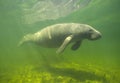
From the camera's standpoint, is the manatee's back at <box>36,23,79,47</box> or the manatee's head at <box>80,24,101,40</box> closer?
the manatee's head at <box>80,24,101,40</box>

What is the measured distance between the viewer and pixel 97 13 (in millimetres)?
26281

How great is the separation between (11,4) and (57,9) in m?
4.17

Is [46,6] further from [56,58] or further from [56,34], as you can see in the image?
[56,34]

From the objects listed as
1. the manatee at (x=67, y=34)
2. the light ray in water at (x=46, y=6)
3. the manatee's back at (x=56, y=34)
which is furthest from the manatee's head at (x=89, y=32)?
the light ray in water at (x=46, y=6)

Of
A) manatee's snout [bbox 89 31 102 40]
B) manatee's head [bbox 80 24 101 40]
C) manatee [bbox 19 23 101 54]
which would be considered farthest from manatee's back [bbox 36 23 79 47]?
→ manatee's snout [bbox 89 31 102 40]

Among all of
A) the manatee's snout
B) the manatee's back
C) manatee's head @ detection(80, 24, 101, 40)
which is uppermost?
the manatee's back

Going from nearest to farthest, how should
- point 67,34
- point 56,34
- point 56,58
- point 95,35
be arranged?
point 95,35 → point 67,34 → point 56,34 → point 56,58

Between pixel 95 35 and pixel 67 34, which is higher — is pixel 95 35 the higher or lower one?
the lower one

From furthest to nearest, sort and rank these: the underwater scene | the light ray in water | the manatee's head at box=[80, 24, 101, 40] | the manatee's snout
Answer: the light ray in water, the underwater scene, the manatee's head at box=[80, 24, 101, 40], the manatee's snout

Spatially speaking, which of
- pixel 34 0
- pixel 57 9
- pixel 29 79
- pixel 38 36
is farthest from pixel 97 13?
pixel 29 79

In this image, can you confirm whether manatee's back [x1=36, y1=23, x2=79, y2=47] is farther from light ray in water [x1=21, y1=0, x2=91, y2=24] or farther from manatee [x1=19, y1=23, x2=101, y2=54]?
light ray in water [x1=21, y1=0, x2=91, y2=24]

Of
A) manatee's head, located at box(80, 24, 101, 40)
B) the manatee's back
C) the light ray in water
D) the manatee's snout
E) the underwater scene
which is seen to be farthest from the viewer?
the light ray in water

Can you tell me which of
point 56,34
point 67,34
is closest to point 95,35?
point 67,34

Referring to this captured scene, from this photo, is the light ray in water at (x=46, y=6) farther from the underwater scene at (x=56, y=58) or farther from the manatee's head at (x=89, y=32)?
the manatee's head at (x=89, y=32)
